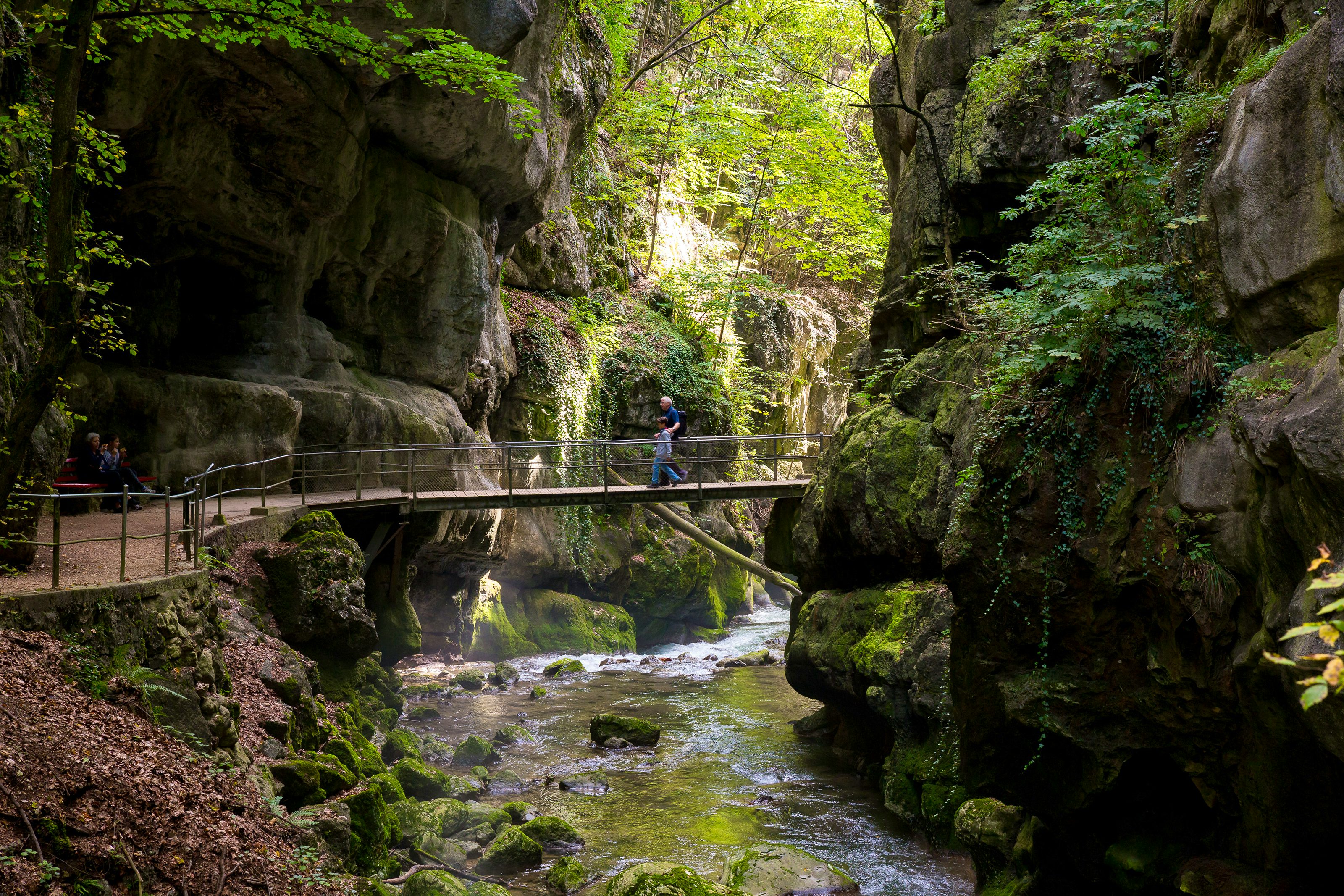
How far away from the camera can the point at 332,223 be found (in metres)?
14.9

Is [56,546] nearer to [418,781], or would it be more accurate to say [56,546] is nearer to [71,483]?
[71,483]

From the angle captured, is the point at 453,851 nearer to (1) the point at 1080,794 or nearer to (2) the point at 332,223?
(1) the point at 1080,794

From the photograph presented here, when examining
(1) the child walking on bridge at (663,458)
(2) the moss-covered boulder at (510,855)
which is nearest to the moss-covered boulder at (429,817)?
(2) the moss-covered boulder at (510,855)

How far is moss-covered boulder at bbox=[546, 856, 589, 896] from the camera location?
8.48m

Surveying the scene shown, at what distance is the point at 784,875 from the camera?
8656 millimetres

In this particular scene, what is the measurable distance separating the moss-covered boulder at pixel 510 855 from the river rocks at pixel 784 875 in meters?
1.96

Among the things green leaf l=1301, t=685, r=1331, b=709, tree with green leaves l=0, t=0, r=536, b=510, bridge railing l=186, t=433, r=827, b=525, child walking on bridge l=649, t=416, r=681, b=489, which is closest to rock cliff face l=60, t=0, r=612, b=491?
bridge railing l=186, t=433, r=827, b=525

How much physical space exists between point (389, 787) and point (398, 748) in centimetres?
231

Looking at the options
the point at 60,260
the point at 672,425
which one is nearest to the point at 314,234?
the point at 672,425

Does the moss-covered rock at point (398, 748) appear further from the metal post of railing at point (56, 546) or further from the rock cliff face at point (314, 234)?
the metal post of railing at point (56, 546)

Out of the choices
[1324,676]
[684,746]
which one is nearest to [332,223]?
[684,746]

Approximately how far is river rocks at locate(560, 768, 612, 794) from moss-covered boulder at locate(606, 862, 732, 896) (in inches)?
150

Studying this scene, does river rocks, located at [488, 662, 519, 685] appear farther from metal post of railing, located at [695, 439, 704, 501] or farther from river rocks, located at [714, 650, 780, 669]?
metal post of railing, located at [695, 439, 704, 501]

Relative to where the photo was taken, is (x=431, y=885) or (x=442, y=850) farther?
(x=442, y=850)
